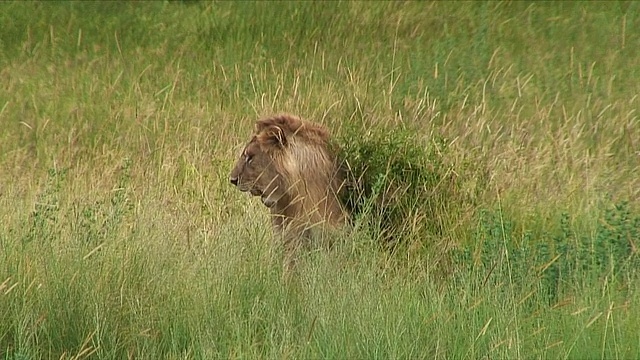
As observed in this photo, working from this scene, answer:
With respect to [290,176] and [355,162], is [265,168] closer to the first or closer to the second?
[290,176]

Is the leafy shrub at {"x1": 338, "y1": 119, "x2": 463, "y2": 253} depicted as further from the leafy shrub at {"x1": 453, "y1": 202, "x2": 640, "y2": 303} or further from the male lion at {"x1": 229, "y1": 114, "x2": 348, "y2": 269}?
the leafy shrub at {"x1": 453, "y1": 202, "x2": 640, "y2": 303}

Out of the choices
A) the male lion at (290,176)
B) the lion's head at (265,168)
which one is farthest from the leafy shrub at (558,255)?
the lion's head at (265,168)

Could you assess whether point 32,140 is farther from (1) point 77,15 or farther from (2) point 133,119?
(1) point 77,15

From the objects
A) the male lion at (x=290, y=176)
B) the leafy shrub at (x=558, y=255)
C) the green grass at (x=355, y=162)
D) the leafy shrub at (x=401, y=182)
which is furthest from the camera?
the leafy shrub at (x=401, y=182)

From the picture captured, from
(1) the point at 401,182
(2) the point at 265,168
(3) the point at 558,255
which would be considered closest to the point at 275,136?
(2) the point at 265,168

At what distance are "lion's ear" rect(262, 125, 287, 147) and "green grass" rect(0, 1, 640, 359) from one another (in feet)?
1.44

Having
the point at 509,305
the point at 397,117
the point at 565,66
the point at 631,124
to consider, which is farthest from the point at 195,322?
the point at 565,66

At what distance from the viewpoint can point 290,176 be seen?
6.23 m

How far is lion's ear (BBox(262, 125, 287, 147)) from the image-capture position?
6215 millimetres

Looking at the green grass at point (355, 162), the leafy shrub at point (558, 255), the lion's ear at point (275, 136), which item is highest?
the lion's ear at point (275, 136)

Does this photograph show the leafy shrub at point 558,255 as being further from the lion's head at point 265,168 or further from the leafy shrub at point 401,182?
the lion's head at point 265,168

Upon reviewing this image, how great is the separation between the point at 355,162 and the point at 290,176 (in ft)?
2.72

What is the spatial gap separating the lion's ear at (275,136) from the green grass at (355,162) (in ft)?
1.44

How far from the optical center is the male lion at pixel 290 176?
6191 millimetres
